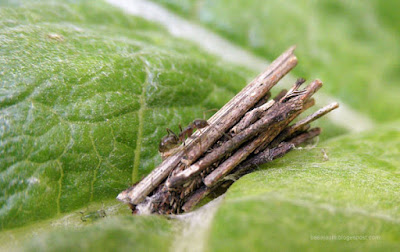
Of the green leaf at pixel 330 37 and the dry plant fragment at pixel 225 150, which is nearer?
the dry plant fragment at pixel 225 150

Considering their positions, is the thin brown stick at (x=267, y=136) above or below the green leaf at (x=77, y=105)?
above

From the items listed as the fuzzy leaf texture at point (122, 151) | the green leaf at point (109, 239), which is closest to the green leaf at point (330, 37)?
the fuzzy leaf texture at point (122, 151)

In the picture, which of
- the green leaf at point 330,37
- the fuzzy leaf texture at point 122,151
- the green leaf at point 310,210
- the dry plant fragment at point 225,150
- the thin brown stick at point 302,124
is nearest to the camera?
the green leaf at point 310,210

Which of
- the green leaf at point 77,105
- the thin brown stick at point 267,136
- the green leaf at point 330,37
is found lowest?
the green leaf at point 77,105

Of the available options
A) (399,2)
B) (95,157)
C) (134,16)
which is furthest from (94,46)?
(399,2)

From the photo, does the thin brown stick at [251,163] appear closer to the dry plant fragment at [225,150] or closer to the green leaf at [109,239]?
the dry plant fragment at [225,150]

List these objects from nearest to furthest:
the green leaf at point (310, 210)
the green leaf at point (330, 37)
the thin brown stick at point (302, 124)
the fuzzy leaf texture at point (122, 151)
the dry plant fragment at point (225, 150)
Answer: the green leaf at point (310, 210), the fuzzy leaf texture at point (122, 151), the dry plant fragment at point (225, 150), the thin brown stick at point (302, 124), the green leaf at point (330, 37)

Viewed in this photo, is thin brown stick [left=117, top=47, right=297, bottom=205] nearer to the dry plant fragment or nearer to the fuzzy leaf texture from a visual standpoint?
the dry plant fragment
